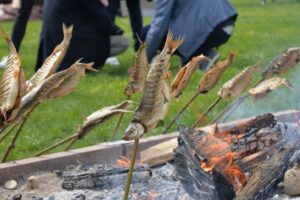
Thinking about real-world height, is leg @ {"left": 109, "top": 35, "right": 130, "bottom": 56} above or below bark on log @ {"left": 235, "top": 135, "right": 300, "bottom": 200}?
below

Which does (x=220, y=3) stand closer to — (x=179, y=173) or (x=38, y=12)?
(x=179, y=173)

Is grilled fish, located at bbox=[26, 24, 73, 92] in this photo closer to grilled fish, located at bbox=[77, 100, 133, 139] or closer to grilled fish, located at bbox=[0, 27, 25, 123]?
grilled fish, located at bbox=[77, 100, 133, 139]

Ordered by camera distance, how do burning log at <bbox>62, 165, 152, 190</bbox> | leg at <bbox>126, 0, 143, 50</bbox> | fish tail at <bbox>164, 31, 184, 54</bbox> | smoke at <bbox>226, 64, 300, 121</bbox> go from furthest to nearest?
leg at <bbox>126, 0, 143, 50</bbox> < smoke at <bbox>226, 64, 300, 121</bbox> < burning log at <bbox>62, 165, 152, 190</bbox> < fish tail at <bbox>164, 31, 184, 54</bbox>

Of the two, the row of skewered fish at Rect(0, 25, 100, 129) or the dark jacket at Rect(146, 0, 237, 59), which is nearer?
the row of skewered fish at Rect(0, 25, 100, 129)

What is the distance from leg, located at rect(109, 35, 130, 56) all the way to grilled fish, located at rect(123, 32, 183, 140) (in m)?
4.88

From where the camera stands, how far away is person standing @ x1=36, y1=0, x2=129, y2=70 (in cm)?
631

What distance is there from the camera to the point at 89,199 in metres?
2.80

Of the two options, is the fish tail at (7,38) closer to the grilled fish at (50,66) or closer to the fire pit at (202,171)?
the grilled fish at (50,66)

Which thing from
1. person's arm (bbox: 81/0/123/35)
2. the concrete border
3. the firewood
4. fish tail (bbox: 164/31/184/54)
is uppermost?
fish tail (bbox: 164/31/184/54)

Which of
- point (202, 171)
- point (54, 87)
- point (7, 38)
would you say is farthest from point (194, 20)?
point (7, 38)

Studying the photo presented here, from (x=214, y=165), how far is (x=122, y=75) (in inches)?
148

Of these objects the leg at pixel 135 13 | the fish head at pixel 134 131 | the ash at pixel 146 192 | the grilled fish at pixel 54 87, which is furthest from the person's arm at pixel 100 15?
the fish head at pixel 134 131

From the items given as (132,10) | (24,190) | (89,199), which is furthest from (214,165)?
(132,10)

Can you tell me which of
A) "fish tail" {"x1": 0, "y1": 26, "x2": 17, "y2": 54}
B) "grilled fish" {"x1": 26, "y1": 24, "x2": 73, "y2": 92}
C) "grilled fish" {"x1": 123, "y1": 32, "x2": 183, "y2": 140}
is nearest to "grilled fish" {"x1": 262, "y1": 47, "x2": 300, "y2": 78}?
"grilled fish" {"x1": 26, "y1": 24, "x2": 73, "y2": 92}
